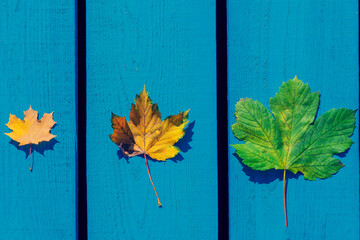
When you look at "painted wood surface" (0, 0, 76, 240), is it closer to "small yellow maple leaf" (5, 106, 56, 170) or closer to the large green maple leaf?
"small yellow maple leaf" (5, 106, 56, 170)

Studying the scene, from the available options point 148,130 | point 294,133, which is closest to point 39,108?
point 148,130

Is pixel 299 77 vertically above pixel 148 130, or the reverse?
pixel 299 77

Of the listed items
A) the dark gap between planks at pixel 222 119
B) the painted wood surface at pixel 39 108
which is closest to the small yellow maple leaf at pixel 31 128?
the painted wood surface at pixel 39 108

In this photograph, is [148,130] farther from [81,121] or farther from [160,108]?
[81,121]

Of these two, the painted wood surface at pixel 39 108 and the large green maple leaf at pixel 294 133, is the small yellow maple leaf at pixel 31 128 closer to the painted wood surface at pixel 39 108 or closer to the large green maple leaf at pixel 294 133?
the painted wood surface at pixel 39 108

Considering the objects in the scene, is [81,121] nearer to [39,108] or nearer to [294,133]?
[39,108]

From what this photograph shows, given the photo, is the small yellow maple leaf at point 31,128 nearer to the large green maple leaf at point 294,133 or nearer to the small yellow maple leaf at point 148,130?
the small yellow maple leaf at point 148,130
